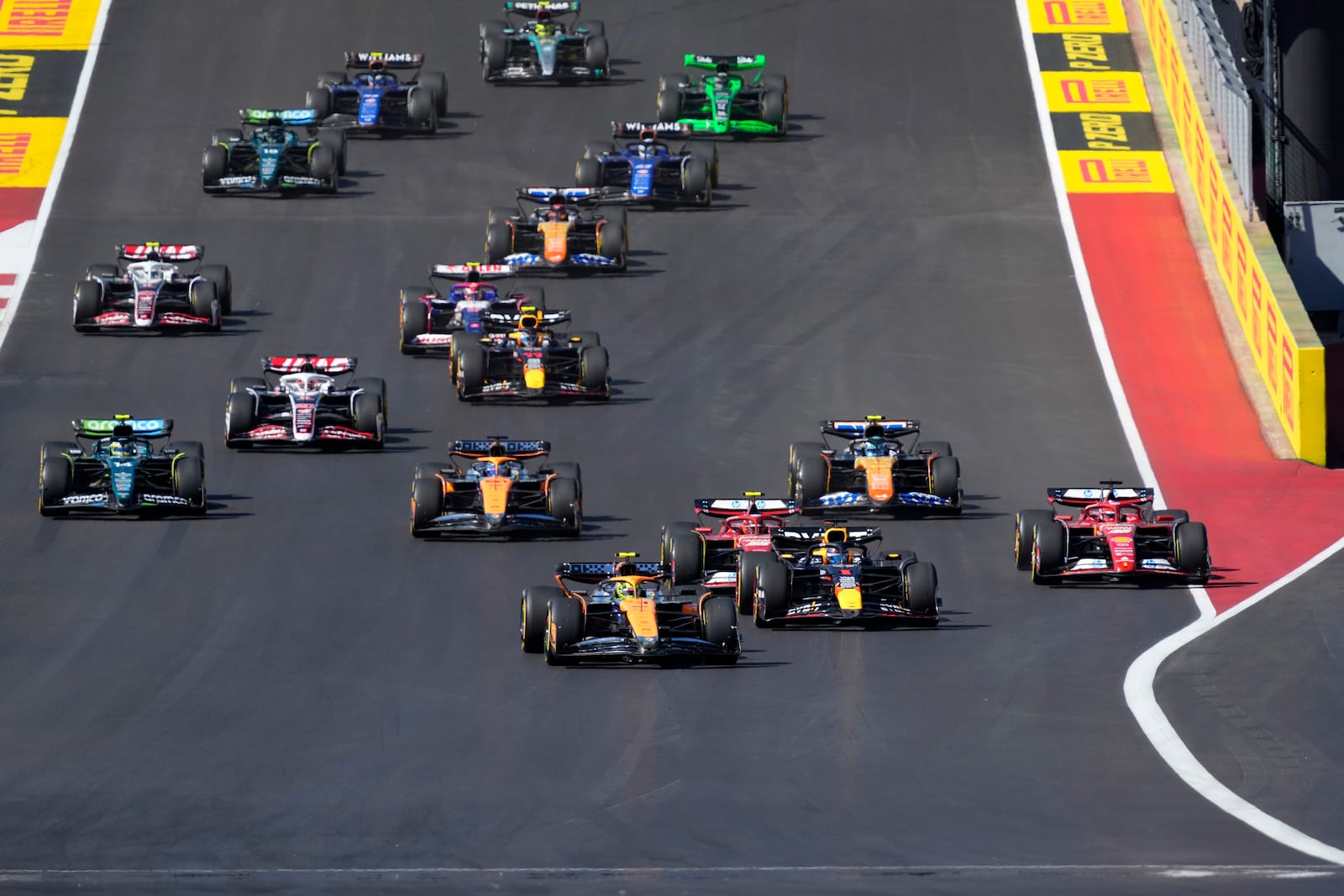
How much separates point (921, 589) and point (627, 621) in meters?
3.67

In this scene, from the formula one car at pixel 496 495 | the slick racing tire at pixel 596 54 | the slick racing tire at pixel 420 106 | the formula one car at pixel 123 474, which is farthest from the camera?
the slick racing tire at pixel 596 54

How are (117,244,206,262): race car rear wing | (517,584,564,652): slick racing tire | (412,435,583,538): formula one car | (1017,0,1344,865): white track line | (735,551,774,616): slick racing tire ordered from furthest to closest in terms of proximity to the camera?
(117,244,206,262): race car rear wing → (412,435,583,538): formula one car → (735,551,774,616): slick racing tire → (517,584,564,652): slick racing tire → (1017,0,1344,865): white track line

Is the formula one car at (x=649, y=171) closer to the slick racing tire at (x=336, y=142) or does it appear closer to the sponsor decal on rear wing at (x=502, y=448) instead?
the slick racing tire at (x=336, y=142)

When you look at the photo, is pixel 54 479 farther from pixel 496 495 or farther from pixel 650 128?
pixel 650 128

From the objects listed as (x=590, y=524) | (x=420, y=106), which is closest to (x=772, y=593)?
(x=590, y=524)

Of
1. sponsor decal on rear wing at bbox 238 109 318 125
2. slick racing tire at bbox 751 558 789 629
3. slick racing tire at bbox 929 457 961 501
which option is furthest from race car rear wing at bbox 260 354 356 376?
sponsor decal on rear wing at bbox 238 109 318 125

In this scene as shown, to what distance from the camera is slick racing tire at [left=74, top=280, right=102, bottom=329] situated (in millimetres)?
45219

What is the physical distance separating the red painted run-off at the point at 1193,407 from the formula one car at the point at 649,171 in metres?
7.46

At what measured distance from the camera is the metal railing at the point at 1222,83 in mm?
48250

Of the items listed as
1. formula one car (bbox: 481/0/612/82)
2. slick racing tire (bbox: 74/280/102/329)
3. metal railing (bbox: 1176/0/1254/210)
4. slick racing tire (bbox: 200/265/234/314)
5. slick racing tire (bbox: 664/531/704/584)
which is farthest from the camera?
formula one car (bbox: 481/0/612/82)

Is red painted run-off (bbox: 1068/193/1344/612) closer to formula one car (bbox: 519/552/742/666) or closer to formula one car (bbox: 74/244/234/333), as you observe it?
formula one car (bbox: 519/552/742/666)

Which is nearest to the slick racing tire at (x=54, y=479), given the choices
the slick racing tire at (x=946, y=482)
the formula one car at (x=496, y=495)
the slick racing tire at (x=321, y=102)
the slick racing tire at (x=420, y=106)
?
the formula one car at (x=496, y=495)

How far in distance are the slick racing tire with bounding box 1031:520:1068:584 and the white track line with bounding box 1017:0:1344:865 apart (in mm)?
1744

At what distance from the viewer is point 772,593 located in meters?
30.9
